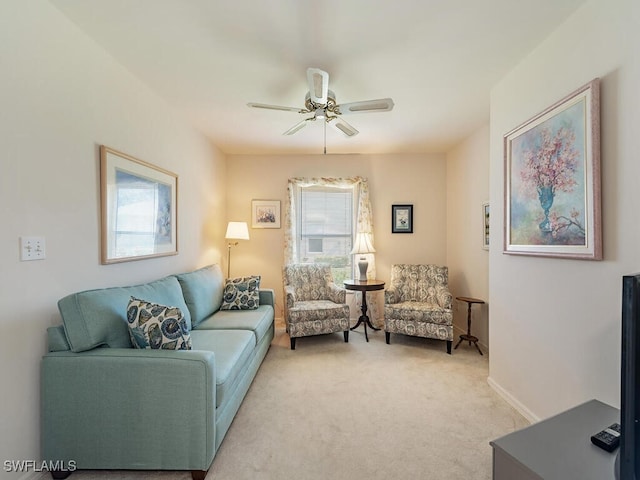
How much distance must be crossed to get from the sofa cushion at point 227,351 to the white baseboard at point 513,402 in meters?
2.02

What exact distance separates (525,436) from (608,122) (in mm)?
1542

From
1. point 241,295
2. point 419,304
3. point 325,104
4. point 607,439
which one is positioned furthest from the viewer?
point 419,304

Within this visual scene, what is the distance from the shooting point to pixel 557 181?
70.7 inches

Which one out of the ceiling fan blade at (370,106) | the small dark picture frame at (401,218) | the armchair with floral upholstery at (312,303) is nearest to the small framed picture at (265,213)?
the armchair with floral upholstery at (312,303)

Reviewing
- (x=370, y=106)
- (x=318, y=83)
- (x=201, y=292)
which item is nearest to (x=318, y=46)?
(x=318, y=83)

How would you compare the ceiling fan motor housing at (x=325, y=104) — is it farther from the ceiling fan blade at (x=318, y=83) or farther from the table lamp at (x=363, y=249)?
the table lamp at (x=363, y=249)

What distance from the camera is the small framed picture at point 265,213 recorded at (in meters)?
4.44

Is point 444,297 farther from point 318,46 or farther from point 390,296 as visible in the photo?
point 318,46

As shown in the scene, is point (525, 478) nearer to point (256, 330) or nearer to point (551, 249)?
point (551, 249)

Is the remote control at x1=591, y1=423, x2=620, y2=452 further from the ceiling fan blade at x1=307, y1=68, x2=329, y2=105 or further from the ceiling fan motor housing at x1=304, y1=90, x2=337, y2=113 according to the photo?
the ceiling fan motor housing at x1=304, y1=90, x2=337, y2=113

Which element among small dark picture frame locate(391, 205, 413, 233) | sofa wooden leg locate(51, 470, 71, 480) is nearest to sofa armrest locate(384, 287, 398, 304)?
small dark picture frame locate(391, 205, 413, 233)

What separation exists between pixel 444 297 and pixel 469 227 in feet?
3.18

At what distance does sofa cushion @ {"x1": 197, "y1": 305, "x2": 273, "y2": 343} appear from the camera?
2625mm

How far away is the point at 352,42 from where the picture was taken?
1.93 meters
